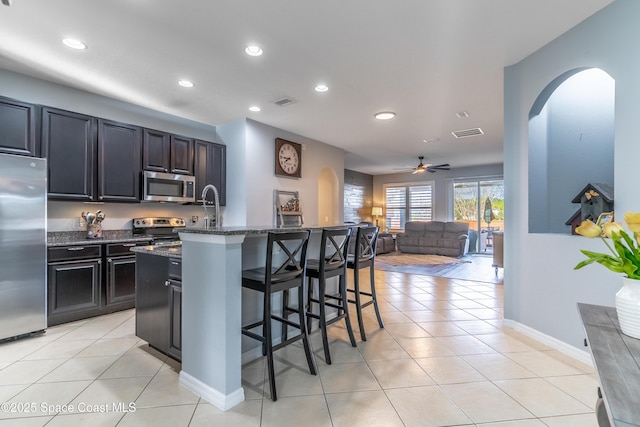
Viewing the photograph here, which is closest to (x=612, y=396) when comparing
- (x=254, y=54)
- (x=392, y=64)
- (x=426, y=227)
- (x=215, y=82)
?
(x=392, y=64)

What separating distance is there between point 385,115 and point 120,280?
4.10m

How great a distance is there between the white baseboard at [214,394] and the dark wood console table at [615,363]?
1753 millimetres

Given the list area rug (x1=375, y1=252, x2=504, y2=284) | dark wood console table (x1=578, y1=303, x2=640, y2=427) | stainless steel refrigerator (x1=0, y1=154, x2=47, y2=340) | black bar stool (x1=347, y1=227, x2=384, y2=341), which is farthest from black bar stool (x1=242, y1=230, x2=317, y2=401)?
area rug (x1=375, y1=252, x2=504, y2=284)

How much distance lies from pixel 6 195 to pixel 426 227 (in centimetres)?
893

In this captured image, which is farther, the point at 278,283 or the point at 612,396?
the point at 278,283

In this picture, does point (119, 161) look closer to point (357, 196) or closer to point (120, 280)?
point (120, 280)

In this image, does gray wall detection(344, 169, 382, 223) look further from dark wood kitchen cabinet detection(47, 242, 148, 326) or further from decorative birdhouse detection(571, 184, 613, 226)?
decorative birdhouse detection(571, 184, 613, 226)

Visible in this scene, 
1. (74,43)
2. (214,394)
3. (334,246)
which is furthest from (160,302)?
(74,43)

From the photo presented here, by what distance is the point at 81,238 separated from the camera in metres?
3.56

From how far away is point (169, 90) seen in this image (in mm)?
3537

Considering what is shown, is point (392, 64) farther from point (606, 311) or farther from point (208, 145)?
point (208, 145)

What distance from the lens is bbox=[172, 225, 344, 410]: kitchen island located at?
1.77m

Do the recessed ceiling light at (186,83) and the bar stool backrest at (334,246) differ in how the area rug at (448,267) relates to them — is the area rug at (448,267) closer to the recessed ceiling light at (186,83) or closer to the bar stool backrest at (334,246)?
the bar stool backrest at (334,246)

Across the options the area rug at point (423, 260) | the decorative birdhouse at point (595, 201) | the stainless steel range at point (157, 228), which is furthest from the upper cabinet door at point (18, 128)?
the area rug at point (423, 260)
